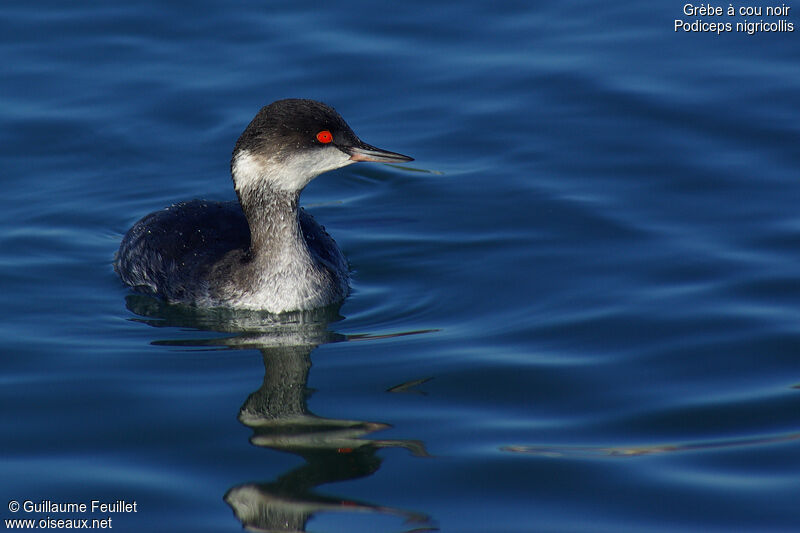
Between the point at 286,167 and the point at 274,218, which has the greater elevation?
the point at 286,167

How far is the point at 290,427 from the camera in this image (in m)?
9.12

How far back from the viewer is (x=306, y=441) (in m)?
8.88

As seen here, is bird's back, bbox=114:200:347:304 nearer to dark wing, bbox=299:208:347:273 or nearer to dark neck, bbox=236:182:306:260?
dark wing, bbox=299:208:347:273

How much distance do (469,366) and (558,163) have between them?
4.60 m

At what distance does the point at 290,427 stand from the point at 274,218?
101 inches

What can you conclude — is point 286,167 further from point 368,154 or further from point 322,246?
point 322,246

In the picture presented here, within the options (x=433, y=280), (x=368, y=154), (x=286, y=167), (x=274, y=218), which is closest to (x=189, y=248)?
(x=274, y=218)

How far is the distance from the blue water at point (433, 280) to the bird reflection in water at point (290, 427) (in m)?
0.02

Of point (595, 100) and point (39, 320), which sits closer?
point (39, 320)

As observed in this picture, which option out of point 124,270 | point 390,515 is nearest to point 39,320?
point 124,270

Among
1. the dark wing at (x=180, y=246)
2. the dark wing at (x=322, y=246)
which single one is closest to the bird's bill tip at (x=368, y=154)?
the dark wing at (x=322, y=246)

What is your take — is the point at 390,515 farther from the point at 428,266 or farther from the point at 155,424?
the point at 428,266

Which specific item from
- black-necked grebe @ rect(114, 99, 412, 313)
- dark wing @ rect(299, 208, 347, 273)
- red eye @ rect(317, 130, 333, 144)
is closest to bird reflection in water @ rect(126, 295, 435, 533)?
black-necked grebe @ rect(114, 99, 412, 313)

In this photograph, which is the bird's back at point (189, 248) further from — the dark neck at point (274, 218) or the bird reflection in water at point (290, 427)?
the dark neck at point (274, 218)
